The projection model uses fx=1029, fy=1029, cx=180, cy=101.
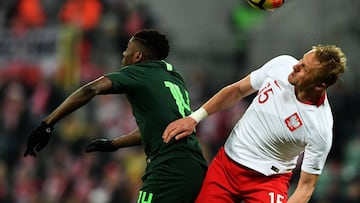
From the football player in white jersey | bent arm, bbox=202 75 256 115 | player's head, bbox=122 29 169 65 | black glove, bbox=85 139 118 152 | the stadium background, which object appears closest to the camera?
the football player in white jersey

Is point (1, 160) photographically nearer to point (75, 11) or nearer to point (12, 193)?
point (12, 193)

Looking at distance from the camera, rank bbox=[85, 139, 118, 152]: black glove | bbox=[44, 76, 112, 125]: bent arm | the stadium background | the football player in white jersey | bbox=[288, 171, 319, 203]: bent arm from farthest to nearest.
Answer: the stadium background
bbox=[85, 139, 118, 152]: black glove
bbox=[288, 171, 319, 203]: bent arm
the football player in white jersey
bbox=[44, 76, 112, 125]: bent arm

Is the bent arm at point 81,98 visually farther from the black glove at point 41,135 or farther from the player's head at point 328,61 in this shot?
the player's head at point 328,61

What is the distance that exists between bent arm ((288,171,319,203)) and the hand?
75cm

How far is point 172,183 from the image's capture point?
251 inches

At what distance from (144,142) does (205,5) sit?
8.86 m

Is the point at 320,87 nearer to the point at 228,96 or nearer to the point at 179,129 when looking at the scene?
the point at 228,96

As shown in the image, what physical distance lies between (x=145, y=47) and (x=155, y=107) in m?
0.44

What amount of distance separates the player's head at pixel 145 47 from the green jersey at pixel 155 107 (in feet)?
0.29

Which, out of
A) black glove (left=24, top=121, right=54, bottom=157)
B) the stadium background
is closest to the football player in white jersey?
black glove (left=24, top=121, right=54, bottom=157)

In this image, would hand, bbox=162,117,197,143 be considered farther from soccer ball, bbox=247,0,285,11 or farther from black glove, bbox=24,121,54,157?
soccer ball, bbox=247,0,285,11

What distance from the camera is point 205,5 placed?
15.2 m

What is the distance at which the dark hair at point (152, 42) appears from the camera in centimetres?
654

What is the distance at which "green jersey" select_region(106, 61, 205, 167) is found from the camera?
20.7 feet
